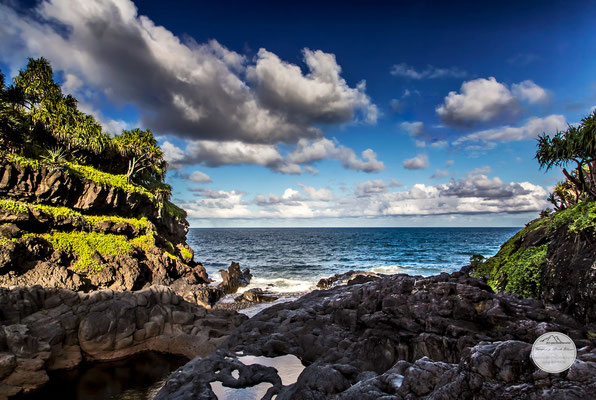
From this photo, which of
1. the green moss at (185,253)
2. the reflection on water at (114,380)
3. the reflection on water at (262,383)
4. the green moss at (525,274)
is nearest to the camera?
the reflection on water at (262,383)

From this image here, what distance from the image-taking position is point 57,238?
24641mm

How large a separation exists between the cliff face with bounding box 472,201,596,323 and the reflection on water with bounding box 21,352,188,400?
54.9 ft

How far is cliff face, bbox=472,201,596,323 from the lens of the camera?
8711mm

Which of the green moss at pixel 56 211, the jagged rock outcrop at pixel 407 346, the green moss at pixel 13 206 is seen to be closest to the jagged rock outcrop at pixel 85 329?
the jagged rock outcrop at pixel 407 346

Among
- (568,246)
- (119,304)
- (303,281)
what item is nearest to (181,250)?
(303,281)

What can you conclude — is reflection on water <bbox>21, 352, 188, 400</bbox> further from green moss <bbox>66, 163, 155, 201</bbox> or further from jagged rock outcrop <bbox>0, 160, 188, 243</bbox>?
green moss <bbox>66, 163, 155, 201</bbox>

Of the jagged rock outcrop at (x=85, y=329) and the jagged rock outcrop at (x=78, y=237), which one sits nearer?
the jagged rock outcrop at (x=85, y=329)

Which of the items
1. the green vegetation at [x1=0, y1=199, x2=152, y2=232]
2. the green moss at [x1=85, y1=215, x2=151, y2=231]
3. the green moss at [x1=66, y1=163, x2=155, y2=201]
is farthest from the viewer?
the green moss at [x1=66, y1=163, x2=155, y2=201]

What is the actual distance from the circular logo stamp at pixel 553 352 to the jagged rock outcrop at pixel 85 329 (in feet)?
51.9

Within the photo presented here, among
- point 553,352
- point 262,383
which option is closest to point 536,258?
point 553,352

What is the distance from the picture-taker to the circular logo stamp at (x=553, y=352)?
290 cm

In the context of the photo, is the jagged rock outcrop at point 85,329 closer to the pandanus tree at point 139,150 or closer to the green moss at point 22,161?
the green moss at point 22,161

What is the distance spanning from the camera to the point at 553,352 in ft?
10.0

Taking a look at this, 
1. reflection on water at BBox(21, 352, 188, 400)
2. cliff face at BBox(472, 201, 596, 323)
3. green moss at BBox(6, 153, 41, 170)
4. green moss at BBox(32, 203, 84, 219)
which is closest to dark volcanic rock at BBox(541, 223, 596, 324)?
cliff face at BBox(472, 201, 596, 323)
